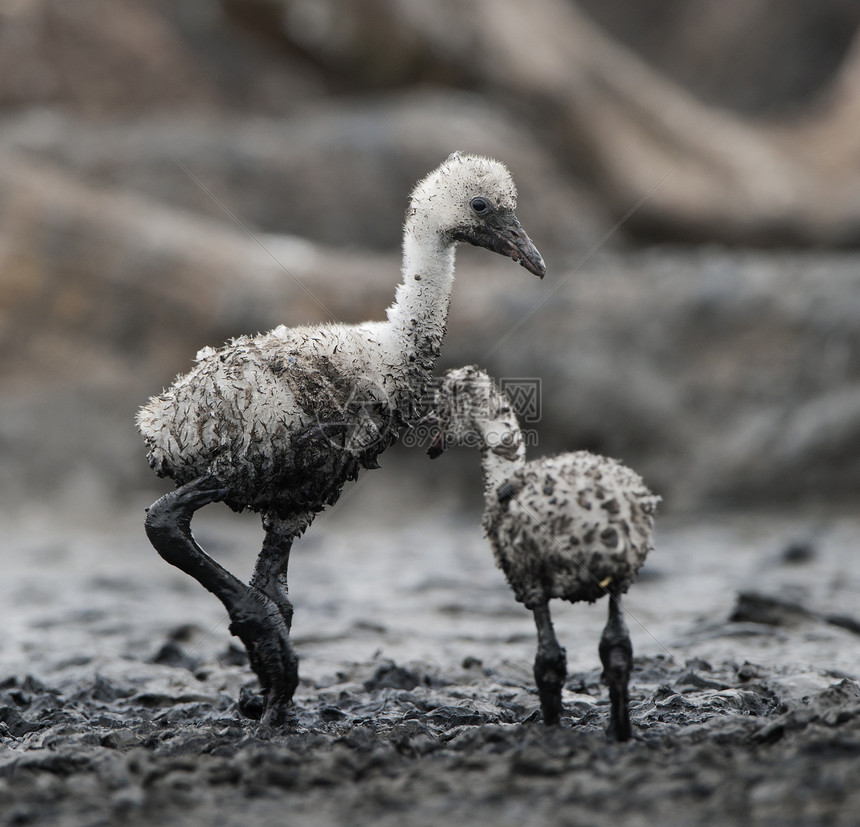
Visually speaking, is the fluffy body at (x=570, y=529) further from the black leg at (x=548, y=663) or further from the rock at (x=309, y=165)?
the rock at (x=309, y=165)

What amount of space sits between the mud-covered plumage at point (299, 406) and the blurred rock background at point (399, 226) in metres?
8.32

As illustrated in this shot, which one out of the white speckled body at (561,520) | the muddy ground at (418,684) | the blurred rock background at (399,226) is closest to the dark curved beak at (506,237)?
the white speckled body at (561,520)

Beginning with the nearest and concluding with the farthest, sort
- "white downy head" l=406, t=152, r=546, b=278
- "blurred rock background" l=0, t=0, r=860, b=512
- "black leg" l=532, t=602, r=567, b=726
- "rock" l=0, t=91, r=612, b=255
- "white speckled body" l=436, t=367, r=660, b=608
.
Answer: "white speckled body" l=436, t=367, r=660, b=608 < "black leg" l=532, t=602, r=567, b=726 < "white downy head" l=406, t=152, r=546, b=278 < "blurred rock background" l=0, t=0, r=860, b=512 < "rock" l=0, t=91, r=612, b=255

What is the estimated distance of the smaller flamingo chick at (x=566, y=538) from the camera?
5203 millimetres

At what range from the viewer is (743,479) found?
1410 cm

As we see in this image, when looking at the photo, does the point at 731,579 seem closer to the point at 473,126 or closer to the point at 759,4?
the point at 473,126

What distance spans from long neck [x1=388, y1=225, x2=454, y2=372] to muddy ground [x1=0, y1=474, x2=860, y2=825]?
6.41ft

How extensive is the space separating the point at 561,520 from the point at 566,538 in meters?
0.08

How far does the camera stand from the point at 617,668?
17.4 feet

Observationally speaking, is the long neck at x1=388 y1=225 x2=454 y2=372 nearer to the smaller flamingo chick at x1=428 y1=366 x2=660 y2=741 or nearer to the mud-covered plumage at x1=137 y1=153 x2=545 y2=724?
the mud-covered plumage at x1=137 y1=153 x2=545 y2=724

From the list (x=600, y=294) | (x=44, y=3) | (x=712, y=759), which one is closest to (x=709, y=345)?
(x=600, y=294)

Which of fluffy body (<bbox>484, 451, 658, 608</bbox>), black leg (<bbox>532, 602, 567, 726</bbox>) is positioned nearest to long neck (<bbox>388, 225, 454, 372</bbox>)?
fluffy body (<bbox>484, 451, 658, 608</bbox>)

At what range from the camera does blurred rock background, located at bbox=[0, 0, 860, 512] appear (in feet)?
47.3

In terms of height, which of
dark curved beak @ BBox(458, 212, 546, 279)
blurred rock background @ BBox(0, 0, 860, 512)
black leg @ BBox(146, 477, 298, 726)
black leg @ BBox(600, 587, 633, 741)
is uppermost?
blurred rock background @ BBox(0, 0, 860, 512)
